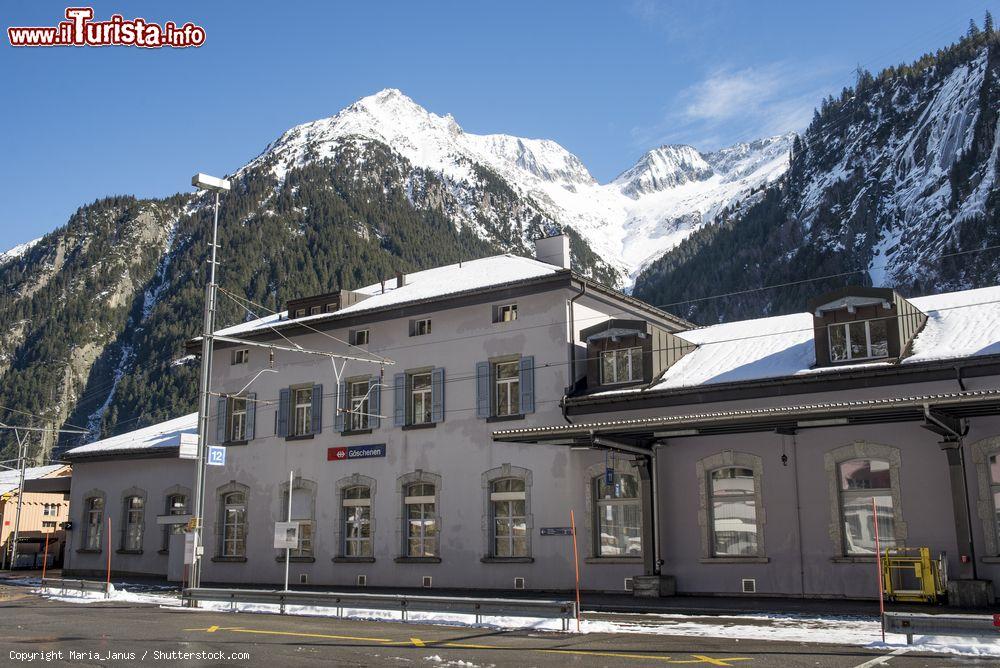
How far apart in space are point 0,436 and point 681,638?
570 feet

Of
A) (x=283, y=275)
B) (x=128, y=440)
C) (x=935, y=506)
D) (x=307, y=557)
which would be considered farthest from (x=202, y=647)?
(x=283, y=275)

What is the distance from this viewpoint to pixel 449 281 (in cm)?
3278

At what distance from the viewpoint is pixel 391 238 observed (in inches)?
7082

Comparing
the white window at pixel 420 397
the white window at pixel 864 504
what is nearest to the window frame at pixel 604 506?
the white window at pixel 864 504

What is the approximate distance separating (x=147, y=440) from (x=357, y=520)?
13666 millimetres

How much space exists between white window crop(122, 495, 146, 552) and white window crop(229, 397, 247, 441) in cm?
591

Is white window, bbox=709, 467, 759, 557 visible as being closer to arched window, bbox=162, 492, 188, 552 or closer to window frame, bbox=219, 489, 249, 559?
window frame, bbox=219, 489, 249, 559

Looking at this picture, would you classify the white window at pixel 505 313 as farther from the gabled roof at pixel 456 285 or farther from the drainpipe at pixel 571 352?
the drainpipe at pixel 571 352

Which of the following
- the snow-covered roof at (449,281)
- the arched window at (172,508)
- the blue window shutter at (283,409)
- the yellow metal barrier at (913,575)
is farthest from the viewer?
the arched window at (172,508)

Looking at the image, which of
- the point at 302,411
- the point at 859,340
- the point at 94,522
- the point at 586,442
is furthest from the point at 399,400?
the point at 94,522

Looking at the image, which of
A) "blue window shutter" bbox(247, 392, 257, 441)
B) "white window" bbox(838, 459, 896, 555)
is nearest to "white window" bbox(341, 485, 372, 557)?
"blue window shutter" bbox(247, 392, 257, 441)

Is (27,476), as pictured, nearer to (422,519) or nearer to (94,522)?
(94,522)

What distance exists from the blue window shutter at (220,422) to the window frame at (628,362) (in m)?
16.6

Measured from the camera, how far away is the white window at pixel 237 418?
119ft
